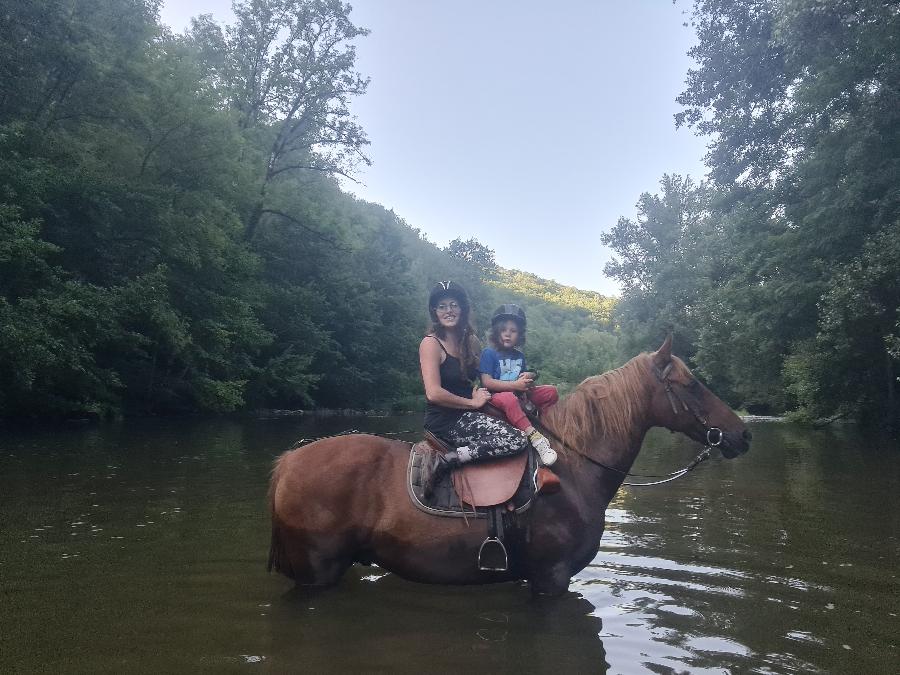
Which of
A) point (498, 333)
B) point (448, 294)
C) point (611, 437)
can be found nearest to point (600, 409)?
point (611, 437)

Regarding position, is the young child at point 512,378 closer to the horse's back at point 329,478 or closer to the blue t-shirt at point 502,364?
the blue t-shirt at point 502,364

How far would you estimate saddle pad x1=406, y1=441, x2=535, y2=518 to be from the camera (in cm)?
459

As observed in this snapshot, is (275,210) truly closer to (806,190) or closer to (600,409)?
(806,190)

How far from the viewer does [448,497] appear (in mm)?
4645

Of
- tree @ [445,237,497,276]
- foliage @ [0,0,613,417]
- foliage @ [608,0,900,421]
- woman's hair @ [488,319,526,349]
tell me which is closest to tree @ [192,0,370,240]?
foliage @ [0,0,613,417]

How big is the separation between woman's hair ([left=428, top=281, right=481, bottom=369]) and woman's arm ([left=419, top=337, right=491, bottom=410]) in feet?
0.72

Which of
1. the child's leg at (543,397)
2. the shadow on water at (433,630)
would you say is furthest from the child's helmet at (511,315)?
the shadow on water at (433,630)

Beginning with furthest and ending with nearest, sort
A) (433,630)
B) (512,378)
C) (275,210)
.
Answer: (275,210), (512,378), (433,630)

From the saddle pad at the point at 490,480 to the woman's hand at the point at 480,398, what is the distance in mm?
435

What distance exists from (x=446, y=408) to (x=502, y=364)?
0.71 m

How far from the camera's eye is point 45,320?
1585 cm

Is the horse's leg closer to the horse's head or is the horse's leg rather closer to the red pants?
the red pants

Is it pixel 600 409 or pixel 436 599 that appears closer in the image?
pixel 436 599

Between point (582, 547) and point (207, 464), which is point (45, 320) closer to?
point (207, 464)
